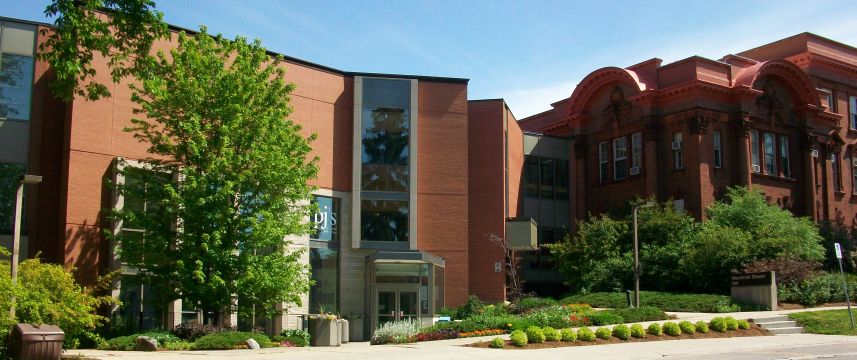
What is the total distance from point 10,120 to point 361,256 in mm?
14074

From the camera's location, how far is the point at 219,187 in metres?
26.3

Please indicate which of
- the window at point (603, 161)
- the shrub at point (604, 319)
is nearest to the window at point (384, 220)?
the shrub at point (604, 319)

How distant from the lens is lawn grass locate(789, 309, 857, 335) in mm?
27747

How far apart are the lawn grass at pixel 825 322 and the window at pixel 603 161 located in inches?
749

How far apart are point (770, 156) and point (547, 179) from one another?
1172 centimetres

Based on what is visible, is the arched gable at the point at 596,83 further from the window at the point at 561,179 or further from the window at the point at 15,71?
the window at the point at 15,71

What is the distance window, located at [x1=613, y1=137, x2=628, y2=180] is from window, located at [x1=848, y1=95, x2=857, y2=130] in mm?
14433

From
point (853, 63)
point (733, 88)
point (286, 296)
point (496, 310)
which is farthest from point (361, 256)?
point (853, 63)

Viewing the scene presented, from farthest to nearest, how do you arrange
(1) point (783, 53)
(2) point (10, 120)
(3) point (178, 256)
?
(1) point (783, 53), (2) point (10, 120), (3) point (178, 256)

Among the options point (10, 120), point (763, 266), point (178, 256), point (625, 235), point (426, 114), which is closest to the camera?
point (178, 256)

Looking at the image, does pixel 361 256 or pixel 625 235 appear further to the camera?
pixel 625 235

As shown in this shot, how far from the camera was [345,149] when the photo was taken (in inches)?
1449

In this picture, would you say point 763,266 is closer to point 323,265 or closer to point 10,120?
point 323,265

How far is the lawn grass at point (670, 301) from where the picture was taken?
109 feet
